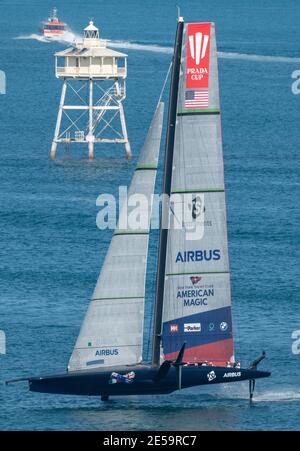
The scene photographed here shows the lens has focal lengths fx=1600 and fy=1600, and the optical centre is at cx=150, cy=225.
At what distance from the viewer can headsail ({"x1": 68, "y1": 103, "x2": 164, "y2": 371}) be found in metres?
63.8

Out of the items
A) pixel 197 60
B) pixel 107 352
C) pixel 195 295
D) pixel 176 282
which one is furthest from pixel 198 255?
pixel 197 60

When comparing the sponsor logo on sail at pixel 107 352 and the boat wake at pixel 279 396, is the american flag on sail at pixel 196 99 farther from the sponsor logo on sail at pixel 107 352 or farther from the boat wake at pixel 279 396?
the boat wake at pixel 279 396

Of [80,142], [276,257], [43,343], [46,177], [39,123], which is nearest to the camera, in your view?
[43,343]

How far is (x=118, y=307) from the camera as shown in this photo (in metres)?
64.1

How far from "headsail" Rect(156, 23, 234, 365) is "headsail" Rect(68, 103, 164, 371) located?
1.13 meters

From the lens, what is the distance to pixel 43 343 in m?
75.3

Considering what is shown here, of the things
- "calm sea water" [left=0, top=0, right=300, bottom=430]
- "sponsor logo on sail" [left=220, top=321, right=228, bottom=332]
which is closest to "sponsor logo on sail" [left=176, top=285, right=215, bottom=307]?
"sponsor logo on sail" [left=220, top=321, right=228, bottom=332]

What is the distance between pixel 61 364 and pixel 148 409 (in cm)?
906

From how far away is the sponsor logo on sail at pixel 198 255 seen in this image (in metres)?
64.1

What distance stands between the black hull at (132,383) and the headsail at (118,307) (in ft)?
2.54

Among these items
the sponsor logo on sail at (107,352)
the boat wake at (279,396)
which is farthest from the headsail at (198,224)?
the boat wake at (279,396)

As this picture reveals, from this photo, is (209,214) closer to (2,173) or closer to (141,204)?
(141,204)
